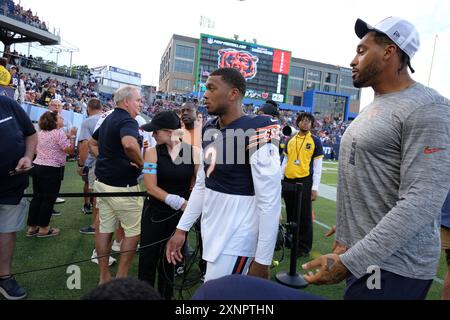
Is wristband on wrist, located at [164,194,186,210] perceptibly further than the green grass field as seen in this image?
No

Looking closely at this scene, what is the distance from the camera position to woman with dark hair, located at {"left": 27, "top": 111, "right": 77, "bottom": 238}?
5250 mm

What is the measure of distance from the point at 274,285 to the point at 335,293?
3.56 metres

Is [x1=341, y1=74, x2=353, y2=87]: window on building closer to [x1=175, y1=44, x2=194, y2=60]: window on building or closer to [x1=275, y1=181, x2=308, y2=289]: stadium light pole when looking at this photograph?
[x1=175, y1=44, x2=194, y2=60]: window on building

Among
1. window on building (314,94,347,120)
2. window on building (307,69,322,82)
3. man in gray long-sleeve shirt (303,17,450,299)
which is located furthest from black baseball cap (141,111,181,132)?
window on building (307,69,322,82)

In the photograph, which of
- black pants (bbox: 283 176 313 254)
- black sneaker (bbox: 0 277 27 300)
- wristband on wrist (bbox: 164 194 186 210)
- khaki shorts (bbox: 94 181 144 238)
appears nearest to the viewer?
wristband on wrist (bbox: 164 194 186 210)

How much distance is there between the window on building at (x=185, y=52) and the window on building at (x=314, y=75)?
3415 cm

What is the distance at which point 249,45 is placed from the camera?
2373 inches

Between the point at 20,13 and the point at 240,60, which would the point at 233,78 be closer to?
the point at 20,13

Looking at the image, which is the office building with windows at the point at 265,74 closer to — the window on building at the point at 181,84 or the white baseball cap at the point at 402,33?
the window on building at the point at 181,84

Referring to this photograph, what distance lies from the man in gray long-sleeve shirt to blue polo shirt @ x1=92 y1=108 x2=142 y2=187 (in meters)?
2.60

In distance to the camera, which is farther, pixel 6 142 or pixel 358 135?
pixel 6 142

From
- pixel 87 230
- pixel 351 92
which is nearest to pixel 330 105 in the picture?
pixel 351 92

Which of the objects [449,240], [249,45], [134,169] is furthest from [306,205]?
[249,45]

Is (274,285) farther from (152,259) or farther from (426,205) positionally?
(152,259)
